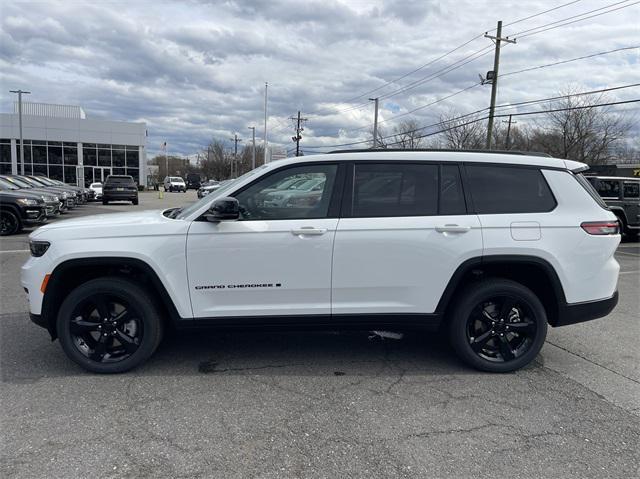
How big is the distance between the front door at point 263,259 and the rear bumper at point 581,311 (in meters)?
2.02

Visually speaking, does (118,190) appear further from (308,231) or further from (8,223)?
(308,231)

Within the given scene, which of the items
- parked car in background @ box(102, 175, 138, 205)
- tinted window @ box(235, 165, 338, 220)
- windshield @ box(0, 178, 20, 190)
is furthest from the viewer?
parked car in background @ box(102, 175, 138, 205)

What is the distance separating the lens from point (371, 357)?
446cm

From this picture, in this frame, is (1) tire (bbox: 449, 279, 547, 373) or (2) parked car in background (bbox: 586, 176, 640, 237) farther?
(2) parked car in background (bbox: 586, 176, 640, 237)

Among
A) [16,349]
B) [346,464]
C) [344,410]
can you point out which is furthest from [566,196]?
[16,349]

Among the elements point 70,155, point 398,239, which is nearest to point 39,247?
point 398,239

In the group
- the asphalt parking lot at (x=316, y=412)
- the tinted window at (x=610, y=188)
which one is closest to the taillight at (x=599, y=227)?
the asphalt parking lot at (x=316, y=412)

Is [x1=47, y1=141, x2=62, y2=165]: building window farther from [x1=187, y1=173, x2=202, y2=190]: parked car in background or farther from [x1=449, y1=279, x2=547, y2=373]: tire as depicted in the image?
[x1=449, y1=279, x2=547, y2=373]: tire

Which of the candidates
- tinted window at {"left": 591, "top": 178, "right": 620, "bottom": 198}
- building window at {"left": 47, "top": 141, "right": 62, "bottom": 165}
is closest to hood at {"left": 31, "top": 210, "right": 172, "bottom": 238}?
tinted window at {"left": 591, "top": 178, "right": 620, "bottom": 198}

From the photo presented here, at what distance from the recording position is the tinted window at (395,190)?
398 centimetres

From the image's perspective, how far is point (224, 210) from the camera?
12.2 ft

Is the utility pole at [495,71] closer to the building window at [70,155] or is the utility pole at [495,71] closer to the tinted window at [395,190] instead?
the tinted window at [395,190]

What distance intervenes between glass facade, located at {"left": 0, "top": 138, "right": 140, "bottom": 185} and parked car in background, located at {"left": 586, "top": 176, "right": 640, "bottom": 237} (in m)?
44.5

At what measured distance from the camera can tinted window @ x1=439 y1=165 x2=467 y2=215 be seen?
402cm
